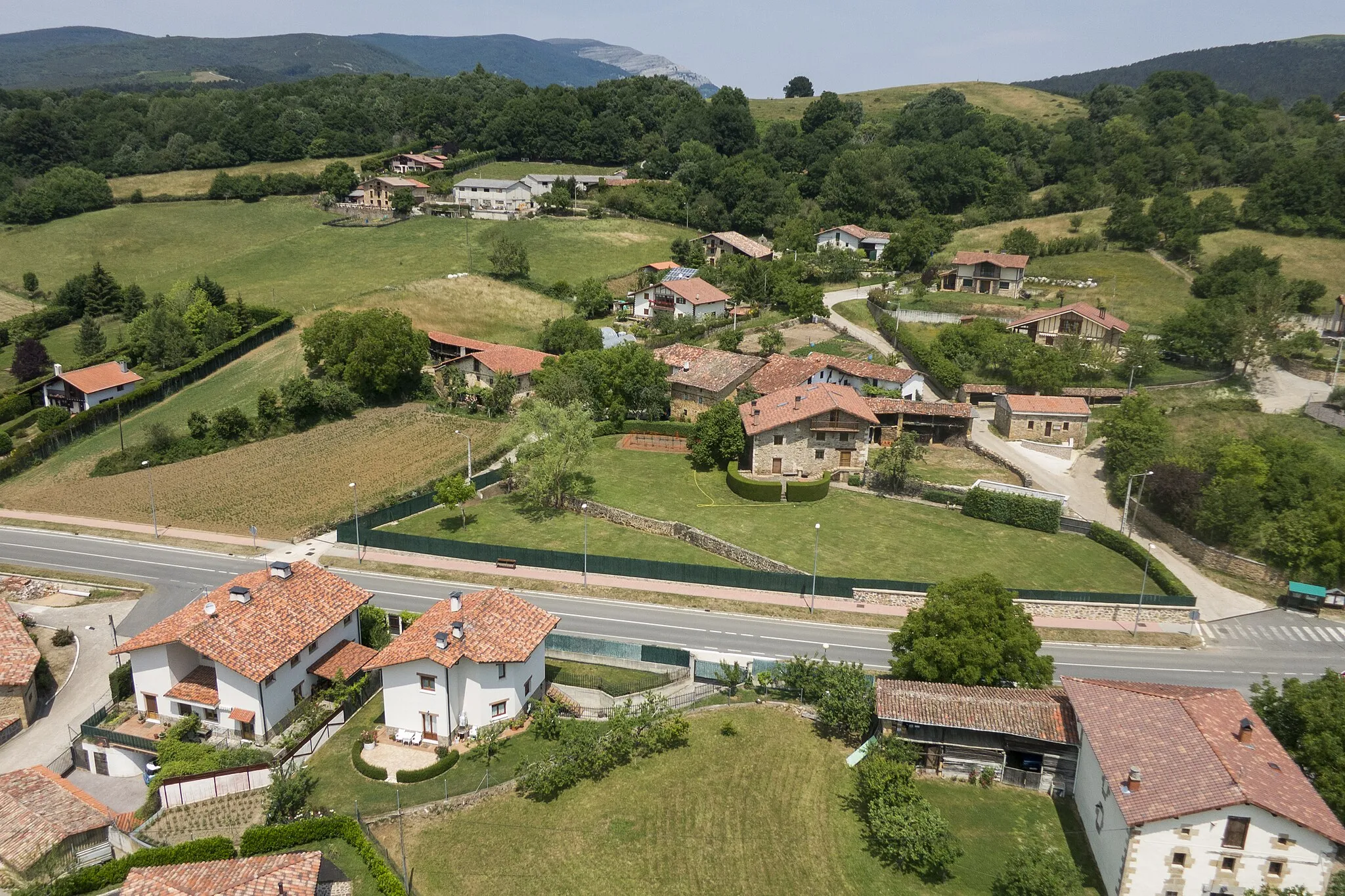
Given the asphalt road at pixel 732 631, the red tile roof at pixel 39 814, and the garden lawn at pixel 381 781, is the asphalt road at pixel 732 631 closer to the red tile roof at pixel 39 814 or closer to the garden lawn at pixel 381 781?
the garden lawn at pixel 381 781

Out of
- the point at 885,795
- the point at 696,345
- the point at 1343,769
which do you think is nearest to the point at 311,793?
the point at 885,795

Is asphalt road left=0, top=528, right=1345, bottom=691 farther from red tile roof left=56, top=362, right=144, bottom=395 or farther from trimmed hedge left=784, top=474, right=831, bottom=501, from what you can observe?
red tile roof left=56, top=362, right=144, bottom=395

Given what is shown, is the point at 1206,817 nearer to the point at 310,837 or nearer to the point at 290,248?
the point at 310,837

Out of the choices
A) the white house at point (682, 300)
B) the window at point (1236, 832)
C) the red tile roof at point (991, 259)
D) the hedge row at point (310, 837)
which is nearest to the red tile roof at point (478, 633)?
the hedge row at point (310, 837)

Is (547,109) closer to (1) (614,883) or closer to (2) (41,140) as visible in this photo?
(2) (41,140)

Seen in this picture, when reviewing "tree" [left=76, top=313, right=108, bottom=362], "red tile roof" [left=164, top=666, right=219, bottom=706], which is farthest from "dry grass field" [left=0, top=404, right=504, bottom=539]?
"tree" [left=76, top=313, right=108, bottom=362]
